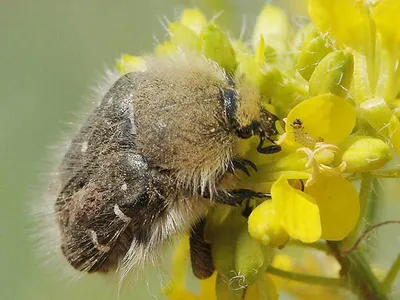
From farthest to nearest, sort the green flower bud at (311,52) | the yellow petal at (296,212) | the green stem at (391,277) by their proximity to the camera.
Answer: the green stem at (391,277) < the green flower bud at (311,52) < the yellow petal at (296,212)

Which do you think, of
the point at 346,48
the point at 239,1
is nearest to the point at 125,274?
the point at 346,48

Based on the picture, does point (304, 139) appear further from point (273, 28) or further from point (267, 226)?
point (273, 28)

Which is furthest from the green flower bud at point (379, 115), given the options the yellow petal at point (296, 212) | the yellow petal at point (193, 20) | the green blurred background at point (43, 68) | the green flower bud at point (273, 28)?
the green blurred background at point (43, 68)

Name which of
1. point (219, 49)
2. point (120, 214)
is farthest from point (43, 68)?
point (120, 214)

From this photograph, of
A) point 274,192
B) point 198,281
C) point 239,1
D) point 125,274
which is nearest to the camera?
point 274,192

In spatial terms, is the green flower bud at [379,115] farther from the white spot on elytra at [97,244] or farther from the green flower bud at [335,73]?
the white spot on elytra at [97,244]

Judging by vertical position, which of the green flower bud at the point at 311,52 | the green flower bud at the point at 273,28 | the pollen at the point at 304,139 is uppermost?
the green flower bud at the point at 273,28

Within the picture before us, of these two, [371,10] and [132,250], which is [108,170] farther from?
[371,10]
